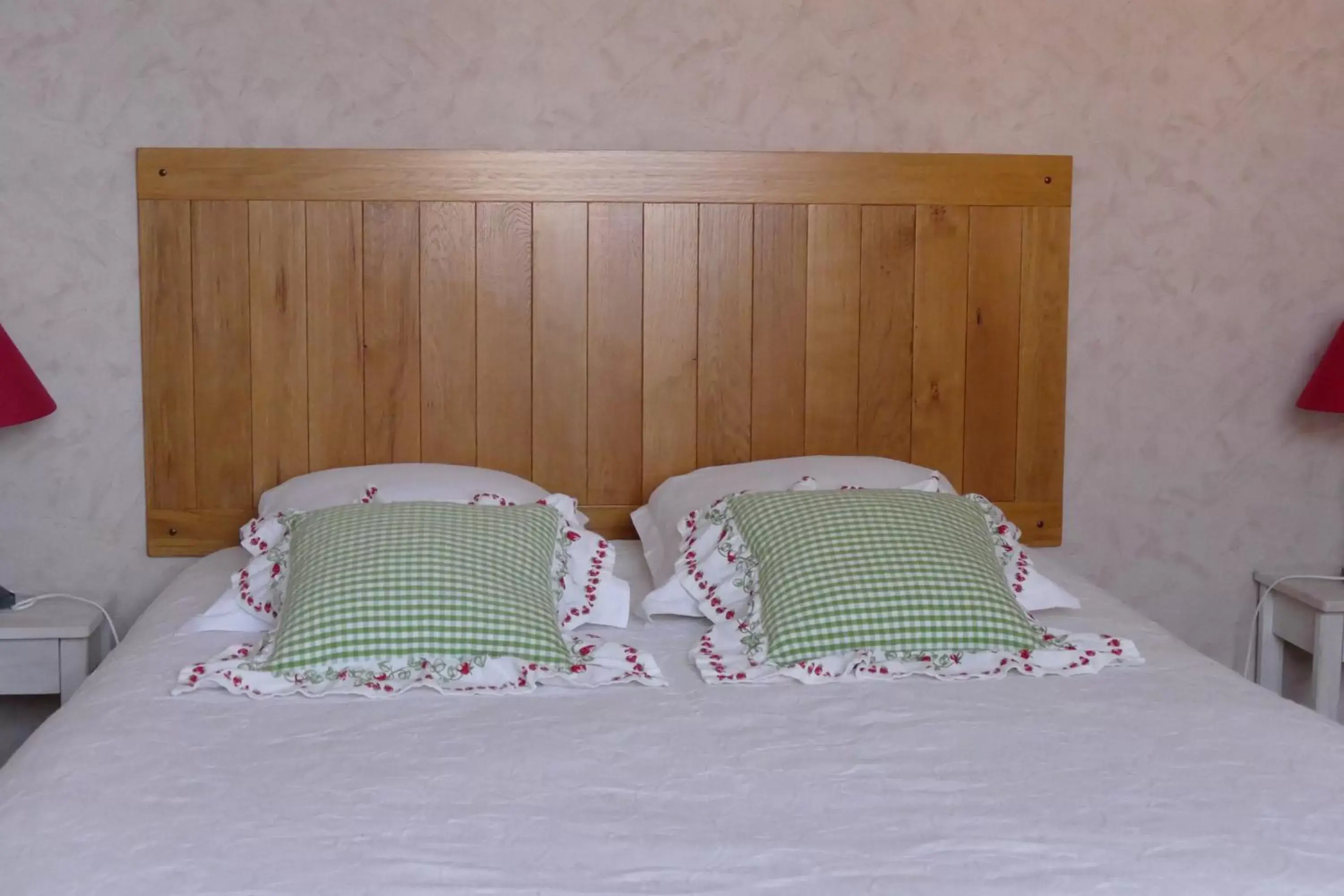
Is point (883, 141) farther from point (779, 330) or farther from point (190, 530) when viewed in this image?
point (190, 530)

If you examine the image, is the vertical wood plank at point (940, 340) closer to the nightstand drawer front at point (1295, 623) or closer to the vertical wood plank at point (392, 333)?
the nightstand drawer front at point (1295, 623)

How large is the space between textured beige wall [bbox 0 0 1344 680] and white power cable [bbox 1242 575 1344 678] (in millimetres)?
45

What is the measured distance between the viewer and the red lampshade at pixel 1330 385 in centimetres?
263

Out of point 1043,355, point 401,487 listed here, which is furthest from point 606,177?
point 1043,355

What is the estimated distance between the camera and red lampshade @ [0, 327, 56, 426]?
7.59ft

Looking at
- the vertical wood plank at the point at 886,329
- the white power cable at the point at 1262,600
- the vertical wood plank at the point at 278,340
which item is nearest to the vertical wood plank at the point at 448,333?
the vertical wood plank at the point at 278,340

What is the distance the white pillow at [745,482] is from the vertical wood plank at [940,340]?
18 centimetres

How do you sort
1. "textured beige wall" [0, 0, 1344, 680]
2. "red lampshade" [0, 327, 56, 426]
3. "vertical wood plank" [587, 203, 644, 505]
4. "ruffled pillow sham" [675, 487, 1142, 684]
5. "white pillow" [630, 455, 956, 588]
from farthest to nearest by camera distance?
"vertical wood plank" [587, 203, 644, 505], "textured beige wall" [0, 0, 1344, 680], "white pillow" [630, 455, 956, 588], "red lampshade" [0, 327, 56, 426], "ruffled pillow sham" [675, 487, 1142, 684]

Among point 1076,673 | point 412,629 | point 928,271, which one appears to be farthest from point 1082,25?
point 412,629

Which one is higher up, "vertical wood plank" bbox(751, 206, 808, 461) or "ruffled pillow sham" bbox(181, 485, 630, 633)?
"vertical wood plank" bbox(751, 206, 808, 461)

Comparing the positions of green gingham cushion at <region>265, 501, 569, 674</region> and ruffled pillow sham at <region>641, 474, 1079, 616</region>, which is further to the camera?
ruffled pillow sham at <region>641, 474, 1079, 616</region>

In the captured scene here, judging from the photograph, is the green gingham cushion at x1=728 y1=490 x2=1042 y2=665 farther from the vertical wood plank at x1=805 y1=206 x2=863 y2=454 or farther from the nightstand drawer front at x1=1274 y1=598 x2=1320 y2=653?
the nightstand drawer front at x1=1274 y1=598 x2=1320 y2=653

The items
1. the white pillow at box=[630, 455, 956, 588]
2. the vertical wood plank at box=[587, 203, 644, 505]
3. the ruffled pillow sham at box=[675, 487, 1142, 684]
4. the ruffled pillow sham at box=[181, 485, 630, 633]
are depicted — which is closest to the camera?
the ruffled pillow sham at box=[675, 487, 1142, 684]

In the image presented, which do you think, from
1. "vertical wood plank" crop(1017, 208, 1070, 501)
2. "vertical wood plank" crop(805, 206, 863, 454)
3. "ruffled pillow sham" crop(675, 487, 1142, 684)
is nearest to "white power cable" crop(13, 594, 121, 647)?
"ruffled pillow sham" crop(675, 487, 1142, 684)
